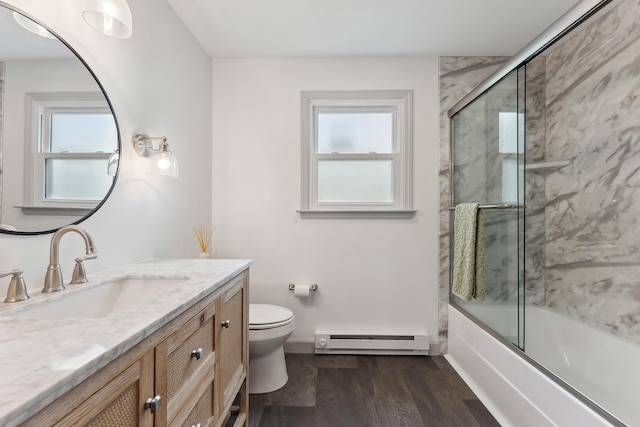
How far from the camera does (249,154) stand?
97.0 inches

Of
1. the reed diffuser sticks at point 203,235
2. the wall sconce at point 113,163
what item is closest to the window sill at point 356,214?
the reed diffuser sticks at point 203,235

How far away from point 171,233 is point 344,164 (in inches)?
53.6

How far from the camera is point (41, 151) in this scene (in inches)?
40.2

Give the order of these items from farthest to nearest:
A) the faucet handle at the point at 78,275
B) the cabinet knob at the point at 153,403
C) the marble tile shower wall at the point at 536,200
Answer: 1. the marble tile shower wall at the point at 536,200
2. the faucet handle at the point at 78,275
3. the cabinet knob at the point at 153,403

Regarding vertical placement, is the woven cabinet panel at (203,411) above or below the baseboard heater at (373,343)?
above

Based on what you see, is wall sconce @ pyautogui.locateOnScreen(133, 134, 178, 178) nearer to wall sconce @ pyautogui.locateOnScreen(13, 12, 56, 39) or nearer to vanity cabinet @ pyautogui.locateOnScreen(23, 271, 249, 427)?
wall sconce @ pyautogui.locateOnScreen(13, 12, 56, 39)

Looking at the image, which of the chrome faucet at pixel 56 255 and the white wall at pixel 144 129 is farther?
the white wall at pixel 144 129

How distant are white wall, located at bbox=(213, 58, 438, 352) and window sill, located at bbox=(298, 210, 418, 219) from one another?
0.04 meters

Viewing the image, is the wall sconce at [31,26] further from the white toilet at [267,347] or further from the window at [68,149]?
the white toilet at [267,347]

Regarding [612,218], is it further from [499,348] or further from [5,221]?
[5,221]

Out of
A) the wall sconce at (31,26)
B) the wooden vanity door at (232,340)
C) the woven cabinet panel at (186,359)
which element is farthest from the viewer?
the wooden vanity door at (232,340)

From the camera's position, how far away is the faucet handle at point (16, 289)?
86 centimetres

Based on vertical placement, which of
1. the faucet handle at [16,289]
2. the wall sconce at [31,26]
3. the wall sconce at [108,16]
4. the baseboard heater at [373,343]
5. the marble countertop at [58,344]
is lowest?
the baseboard heater at [373,343]

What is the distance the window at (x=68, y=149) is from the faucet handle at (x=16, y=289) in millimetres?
227
